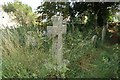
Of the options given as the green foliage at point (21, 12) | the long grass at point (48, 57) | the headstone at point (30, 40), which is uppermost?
the green foliage at point (21, 12)

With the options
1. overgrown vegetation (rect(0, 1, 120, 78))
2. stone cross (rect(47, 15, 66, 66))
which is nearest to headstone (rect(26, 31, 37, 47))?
overgrown vegetation (rect(0, 1, 120, 78))

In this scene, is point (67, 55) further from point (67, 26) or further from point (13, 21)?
point (13, 21)

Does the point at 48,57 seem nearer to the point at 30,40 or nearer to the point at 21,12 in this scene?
the point at 30,40

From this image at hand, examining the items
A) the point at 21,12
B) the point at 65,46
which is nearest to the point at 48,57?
the point at 65,46

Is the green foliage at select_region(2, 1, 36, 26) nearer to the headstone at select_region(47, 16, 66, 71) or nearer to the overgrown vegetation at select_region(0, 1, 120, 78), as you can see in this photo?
the overgrown vegetation at select_region(0, 1, 120, 78)

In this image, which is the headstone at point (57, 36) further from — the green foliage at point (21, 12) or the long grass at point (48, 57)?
the green foliage at point (21, 12)

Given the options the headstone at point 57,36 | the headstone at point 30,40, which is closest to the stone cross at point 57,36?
the headstone at point 57,36

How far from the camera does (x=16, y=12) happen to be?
2172 millimetres

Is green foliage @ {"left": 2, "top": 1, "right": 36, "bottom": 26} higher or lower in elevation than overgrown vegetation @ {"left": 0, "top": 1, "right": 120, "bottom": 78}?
higher

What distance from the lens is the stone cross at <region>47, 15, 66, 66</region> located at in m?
2.14

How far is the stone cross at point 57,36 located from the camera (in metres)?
2.14

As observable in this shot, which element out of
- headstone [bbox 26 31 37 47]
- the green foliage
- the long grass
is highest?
the green foliage

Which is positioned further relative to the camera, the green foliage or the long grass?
the green foliage

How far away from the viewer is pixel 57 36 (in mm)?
2164
